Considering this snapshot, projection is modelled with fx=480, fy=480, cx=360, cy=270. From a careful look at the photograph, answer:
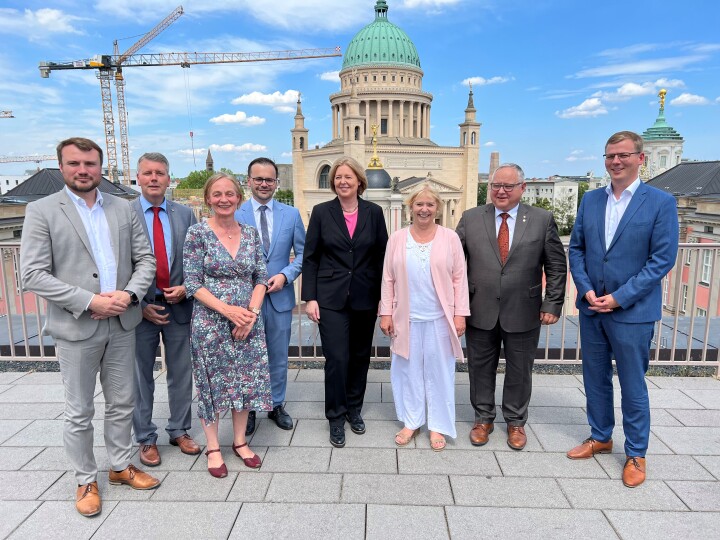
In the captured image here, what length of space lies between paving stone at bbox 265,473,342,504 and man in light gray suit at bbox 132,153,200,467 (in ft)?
2.64

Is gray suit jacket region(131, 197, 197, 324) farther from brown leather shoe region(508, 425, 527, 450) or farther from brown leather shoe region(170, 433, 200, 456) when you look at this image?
brown leather shoe region(508, 425, 527, 450)

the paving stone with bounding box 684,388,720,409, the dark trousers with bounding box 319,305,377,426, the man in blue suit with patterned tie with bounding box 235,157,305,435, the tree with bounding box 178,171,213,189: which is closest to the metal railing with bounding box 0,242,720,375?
the paving stone with bounding box 684,388,720,409

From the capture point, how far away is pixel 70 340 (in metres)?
2.88

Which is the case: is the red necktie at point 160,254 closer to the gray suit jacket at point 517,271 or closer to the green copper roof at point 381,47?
the gray suit jacket at point 517,271

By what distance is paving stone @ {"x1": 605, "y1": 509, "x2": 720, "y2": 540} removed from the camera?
2707 mm

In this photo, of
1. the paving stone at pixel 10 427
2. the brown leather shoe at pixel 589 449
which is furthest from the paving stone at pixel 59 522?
the brown leather shoe at pixel 589 449

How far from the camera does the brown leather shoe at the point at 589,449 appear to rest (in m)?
3.54

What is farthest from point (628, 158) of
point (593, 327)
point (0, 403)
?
point (0, 403)

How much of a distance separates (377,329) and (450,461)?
8.94 ft

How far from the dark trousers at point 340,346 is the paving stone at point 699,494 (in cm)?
232

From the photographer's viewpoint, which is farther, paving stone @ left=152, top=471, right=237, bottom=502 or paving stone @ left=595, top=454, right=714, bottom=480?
paving stone @ left=595, top=454, right=714, bottom=480

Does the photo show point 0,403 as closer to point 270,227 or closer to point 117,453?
point 117,453

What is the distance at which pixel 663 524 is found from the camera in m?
2.79

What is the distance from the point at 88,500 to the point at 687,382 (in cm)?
542
